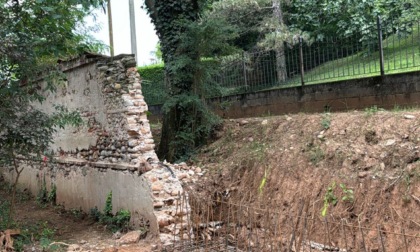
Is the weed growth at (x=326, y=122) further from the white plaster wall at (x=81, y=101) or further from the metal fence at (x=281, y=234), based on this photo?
the white plaster wall at (x=81, y=101)

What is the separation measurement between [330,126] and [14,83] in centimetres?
525

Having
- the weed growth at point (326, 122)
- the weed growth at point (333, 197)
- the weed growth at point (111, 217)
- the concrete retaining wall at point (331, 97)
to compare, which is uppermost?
the concrete retaining wall at point (331, 97)

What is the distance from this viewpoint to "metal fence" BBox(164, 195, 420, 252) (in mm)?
5199

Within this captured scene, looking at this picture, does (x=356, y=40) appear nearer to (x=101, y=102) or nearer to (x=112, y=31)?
(x=101, y=102)

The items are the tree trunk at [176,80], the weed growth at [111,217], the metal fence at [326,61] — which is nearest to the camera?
the weed growth at [111,217]

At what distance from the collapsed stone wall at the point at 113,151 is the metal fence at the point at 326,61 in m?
1.63

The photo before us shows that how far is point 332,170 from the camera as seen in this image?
6652 mm

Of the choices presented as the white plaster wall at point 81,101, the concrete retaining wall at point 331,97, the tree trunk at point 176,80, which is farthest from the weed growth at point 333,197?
the white plaster wall at point 81,101

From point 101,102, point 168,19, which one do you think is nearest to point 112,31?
point 168,19

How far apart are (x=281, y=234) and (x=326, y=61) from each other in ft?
15.9

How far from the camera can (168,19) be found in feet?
30.3

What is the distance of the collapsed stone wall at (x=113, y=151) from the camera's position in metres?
7.00

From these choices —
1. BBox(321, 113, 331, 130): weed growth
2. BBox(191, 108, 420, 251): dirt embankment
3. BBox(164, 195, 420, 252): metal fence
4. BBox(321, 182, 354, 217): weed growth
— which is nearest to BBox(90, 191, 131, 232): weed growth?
BBox(164, 195, 420, 252): metal fence

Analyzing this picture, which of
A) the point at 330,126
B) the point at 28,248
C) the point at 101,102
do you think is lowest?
the point at 28,248
